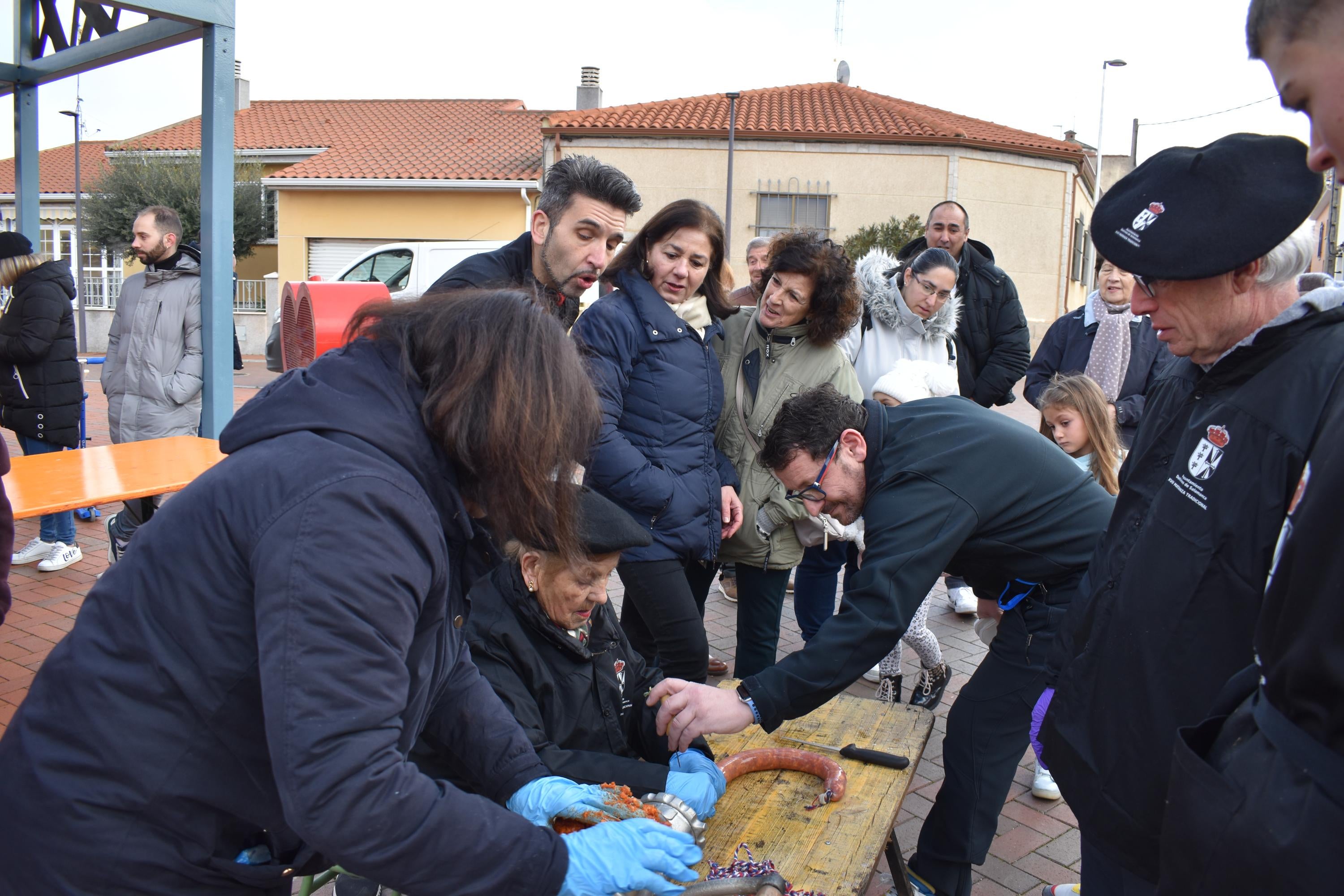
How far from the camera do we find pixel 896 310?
4.25 meters

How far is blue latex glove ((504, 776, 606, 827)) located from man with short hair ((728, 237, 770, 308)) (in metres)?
2.33

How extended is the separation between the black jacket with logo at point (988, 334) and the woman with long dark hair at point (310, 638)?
3.88 m

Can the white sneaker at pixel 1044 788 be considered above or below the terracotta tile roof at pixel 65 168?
below

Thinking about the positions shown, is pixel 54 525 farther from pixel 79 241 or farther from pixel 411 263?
pixel 79 241

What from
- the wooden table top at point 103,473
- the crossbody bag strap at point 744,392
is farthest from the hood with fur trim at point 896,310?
the wooden table top at point 103,473

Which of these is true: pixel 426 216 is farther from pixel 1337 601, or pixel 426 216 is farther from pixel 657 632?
pixel 1337 601

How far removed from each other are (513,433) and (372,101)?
29912mm

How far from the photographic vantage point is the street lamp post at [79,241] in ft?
70.8

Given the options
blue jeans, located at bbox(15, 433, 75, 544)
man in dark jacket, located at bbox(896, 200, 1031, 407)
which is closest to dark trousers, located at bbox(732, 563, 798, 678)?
man in dark jacket, located at bbox(896, 200, 1031, 407)

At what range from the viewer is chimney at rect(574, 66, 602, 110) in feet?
82.4

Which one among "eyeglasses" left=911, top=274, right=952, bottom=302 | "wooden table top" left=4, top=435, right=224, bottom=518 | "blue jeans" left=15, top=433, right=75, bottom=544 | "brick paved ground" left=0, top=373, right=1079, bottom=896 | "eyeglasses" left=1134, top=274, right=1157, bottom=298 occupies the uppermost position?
"eyeglasses" left=911, top=274, right=952, bottom=302

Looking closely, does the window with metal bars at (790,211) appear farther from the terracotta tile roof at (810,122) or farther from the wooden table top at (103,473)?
the wooden table top at (103,473)

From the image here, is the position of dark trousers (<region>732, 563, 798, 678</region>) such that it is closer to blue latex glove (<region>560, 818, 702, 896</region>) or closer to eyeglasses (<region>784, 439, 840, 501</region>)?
eyeglasses (<region>784, 439, 840, 501</region>)

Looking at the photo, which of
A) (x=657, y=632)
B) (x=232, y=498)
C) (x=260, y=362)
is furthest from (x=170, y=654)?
(x=260, y=362)
